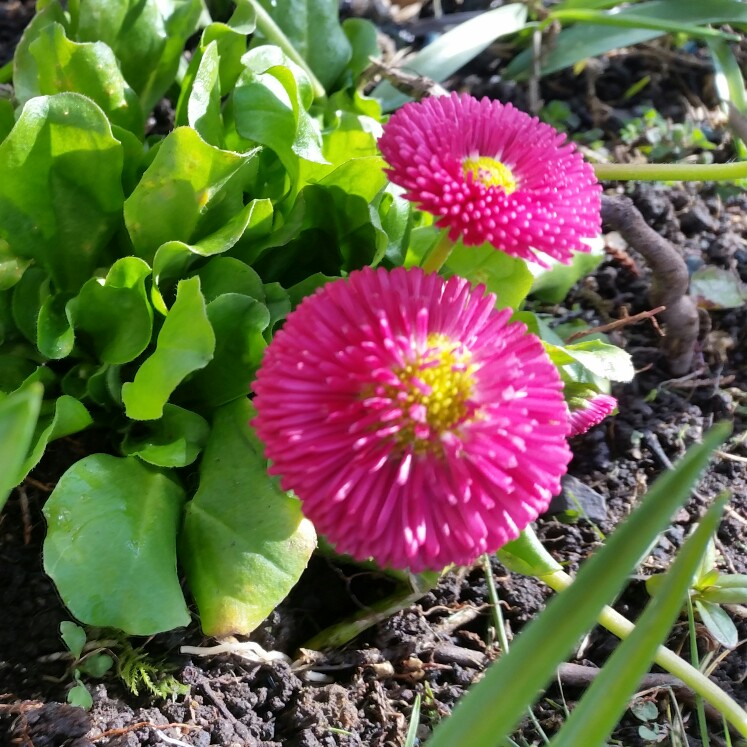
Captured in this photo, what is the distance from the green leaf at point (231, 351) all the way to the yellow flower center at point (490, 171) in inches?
13.6

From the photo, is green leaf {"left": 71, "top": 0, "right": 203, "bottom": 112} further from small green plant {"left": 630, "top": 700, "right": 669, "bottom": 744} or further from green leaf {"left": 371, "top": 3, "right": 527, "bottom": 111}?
small green plant {"left": 630, "top": 700, "right": 669, "bottom": 744}

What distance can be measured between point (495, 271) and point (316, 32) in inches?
27.2

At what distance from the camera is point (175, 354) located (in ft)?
3.23

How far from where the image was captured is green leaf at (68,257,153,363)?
1.12 m

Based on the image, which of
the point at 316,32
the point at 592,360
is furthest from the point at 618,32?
the point at 592,360

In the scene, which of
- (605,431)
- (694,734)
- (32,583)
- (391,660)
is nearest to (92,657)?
(32,583)

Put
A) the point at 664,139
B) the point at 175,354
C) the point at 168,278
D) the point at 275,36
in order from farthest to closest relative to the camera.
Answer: the point at 664,139
the point at 275,36
the point at 168,278
the point at 175,354

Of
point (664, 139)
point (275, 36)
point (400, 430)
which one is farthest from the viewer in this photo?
point (664, 139)

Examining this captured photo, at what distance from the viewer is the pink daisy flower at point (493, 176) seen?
973mm

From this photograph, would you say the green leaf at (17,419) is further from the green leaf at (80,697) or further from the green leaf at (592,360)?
the green leaf at (592,360)

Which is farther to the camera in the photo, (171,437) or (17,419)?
(171,437)

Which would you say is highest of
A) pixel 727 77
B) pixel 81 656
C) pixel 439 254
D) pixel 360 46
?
pixel 727 77

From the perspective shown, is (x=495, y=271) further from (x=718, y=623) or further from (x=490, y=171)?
(x=718, y=623)

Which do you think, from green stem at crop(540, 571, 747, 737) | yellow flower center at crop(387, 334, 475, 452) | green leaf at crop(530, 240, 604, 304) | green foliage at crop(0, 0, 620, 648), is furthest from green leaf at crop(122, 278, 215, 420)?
green leaf at crop(530, 240, 604, 304)
